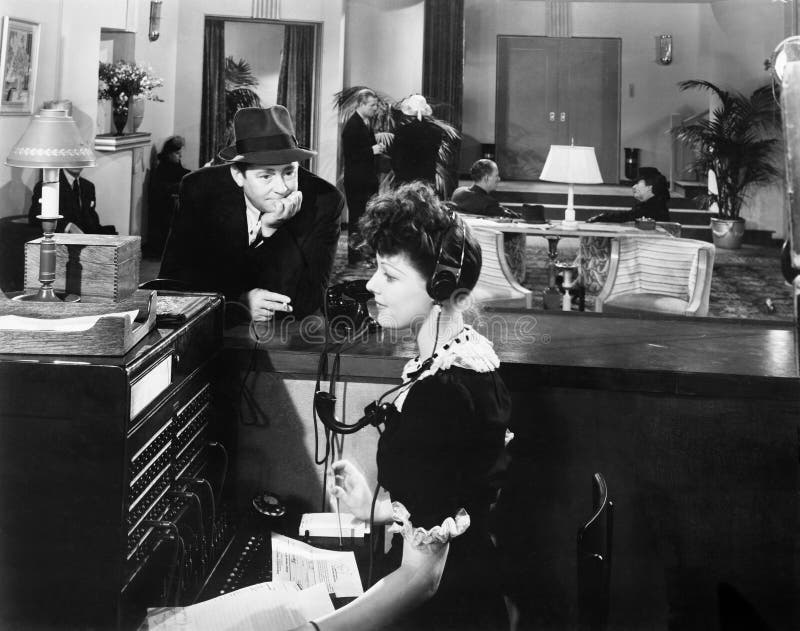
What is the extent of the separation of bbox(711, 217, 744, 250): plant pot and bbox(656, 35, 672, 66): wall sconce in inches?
45.6

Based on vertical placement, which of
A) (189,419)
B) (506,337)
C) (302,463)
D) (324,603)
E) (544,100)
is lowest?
(324,603)

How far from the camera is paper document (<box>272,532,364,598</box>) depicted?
1.64 meters

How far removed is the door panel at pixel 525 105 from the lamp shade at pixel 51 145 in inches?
99.3

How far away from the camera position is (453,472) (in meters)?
1.51

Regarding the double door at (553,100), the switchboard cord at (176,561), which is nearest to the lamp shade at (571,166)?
the double door at (553,100)

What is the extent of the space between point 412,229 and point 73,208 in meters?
2.24

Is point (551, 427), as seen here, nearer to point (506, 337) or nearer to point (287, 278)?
point (506, 337)

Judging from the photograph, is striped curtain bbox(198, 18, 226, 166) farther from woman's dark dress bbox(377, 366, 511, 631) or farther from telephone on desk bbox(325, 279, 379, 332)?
woman's dark dress bbox(377, 366, 511, 631)

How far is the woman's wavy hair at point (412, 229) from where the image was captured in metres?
1.65

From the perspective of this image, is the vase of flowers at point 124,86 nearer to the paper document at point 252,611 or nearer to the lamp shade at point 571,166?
the paper document at point 252,611

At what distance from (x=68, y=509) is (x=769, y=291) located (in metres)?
4.75

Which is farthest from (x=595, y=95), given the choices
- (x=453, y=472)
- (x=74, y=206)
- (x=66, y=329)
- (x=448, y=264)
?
(x=66, y=329)

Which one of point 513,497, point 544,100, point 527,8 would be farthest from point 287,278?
point 544,100

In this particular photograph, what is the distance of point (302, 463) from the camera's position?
1941mm
